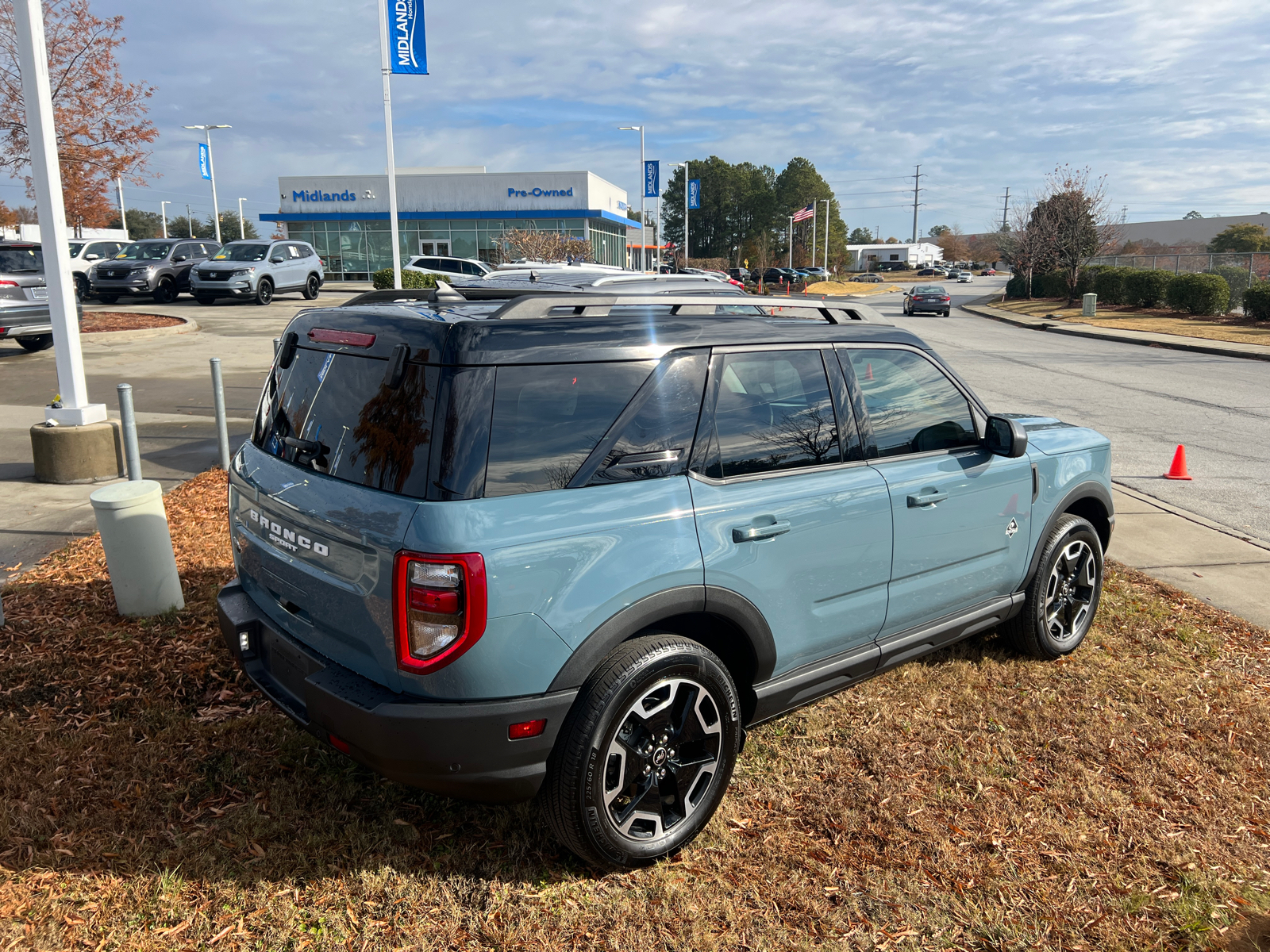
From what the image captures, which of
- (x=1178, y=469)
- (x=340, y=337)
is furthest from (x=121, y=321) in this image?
(x=1178, y=469)

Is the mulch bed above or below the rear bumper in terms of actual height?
above

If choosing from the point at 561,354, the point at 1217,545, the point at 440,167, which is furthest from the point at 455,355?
the point at 440,167

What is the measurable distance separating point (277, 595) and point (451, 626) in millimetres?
970

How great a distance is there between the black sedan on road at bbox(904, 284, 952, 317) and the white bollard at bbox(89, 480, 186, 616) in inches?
1510

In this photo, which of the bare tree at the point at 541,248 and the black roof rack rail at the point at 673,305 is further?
the bare tree at the point at 541,248

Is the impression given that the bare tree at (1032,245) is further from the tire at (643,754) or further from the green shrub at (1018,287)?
the tire at (643,754)

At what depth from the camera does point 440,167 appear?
63.0m

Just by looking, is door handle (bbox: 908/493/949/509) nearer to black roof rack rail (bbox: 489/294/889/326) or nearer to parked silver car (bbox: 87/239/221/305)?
black roof rack rail (bbox: 489/294/889/326)

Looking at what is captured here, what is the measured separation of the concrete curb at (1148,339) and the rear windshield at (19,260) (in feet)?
84.5

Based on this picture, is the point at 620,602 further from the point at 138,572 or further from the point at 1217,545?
the point at 1217,545

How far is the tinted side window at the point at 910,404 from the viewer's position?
3.64 m

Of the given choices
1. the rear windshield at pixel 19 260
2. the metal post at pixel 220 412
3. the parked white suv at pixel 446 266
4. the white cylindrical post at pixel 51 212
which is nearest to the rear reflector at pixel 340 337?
the white cylindrical post at pixel 51 212

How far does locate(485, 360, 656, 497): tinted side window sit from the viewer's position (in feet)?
8.43

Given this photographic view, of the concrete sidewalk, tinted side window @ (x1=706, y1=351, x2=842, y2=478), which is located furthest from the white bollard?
the concrete sidewalk
